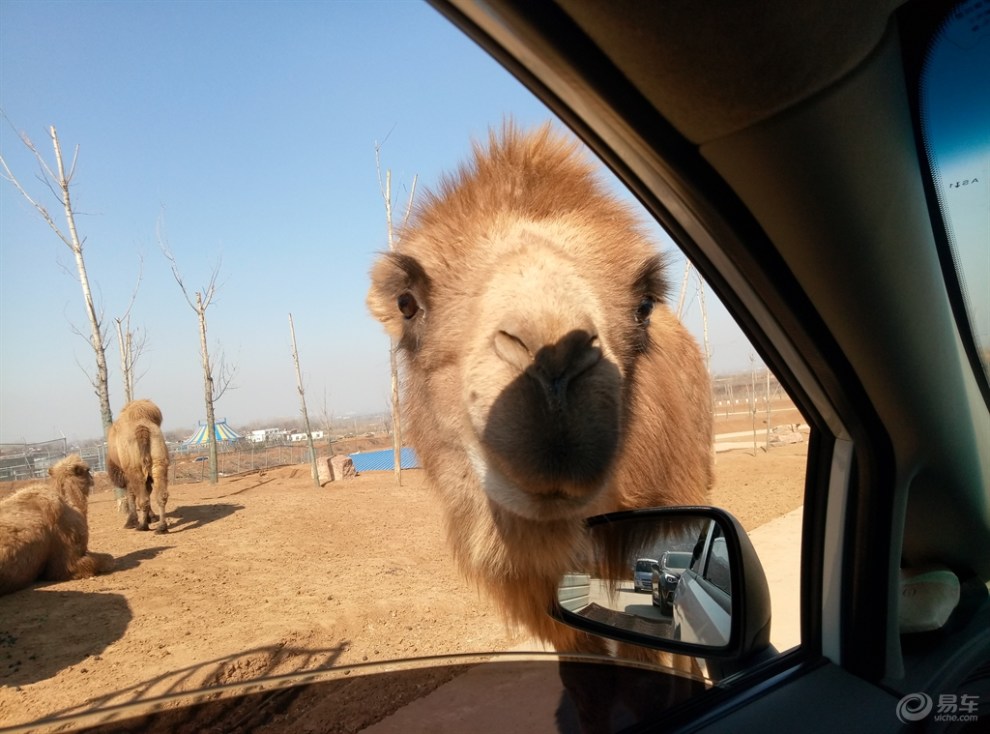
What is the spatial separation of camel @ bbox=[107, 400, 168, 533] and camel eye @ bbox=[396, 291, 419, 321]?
105 cm

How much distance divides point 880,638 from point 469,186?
2354 millimetres

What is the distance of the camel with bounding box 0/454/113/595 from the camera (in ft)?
7.54

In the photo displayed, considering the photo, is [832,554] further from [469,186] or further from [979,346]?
[469,186]

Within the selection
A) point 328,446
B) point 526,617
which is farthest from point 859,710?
point 328,446

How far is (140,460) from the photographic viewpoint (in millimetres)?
2404

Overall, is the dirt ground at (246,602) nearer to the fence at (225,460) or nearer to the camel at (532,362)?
the fence at (225,460)

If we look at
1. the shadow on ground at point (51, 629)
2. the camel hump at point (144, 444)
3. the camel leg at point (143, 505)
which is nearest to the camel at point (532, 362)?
the camel hump at point (144, 444)

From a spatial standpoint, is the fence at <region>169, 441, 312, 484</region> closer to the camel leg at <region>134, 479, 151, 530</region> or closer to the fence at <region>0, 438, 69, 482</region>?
the camel leg at <region>134, 479, 151, 530</region>

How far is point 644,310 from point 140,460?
226 centimetres

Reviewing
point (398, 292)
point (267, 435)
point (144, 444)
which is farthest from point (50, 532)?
point (398, 292)

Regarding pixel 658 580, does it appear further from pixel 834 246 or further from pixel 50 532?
pixel 50 532

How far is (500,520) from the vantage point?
7.79 feet

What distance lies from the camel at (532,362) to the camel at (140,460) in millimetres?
1061

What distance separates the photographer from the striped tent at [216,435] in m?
2.66
